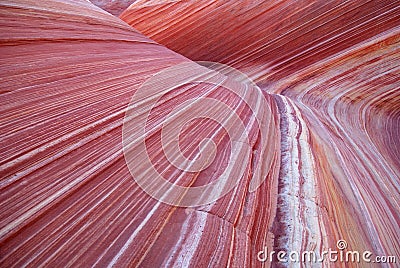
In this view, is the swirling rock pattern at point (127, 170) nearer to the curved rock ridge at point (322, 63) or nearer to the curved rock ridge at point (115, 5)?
the curved rock ridge at point (322, 63)

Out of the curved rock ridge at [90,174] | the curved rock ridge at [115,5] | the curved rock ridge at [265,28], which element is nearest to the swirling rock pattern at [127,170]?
the curved rock ridge at [90,174]

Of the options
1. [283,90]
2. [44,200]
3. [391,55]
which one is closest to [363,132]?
[283,90]

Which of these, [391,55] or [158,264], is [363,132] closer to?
[391,55]

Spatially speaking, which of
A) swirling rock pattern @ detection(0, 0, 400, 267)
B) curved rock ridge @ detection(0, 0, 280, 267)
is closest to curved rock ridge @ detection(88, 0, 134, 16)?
swirling rock pattern @ detection(0, 0, 400, 267)

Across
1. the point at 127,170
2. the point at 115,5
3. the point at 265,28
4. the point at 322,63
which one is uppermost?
the point at 115,5

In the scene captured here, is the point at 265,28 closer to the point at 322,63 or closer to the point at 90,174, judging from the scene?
the point at 322,63

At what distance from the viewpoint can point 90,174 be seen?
112 cm

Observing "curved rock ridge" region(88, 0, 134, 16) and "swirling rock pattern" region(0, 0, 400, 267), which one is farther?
"curved rock ridge" region(88, 0, 134, 16)

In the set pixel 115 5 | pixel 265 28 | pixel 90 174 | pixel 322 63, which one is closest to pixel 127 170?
pixel 90 174

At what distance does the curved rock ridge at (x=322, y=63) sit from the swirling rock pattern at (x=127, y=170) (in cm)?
3

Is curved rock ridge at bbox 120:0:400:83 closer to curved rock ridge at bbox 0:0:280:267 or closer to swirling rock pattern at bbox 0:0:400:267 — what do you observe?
swirling rock pattern at bbox 0:0:400:267

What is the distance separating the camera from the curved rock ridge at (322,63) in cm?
218

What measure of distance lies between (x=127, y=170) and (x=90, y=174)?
0.15 m

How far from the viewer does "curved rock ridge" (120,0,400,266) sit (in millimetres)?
2176
